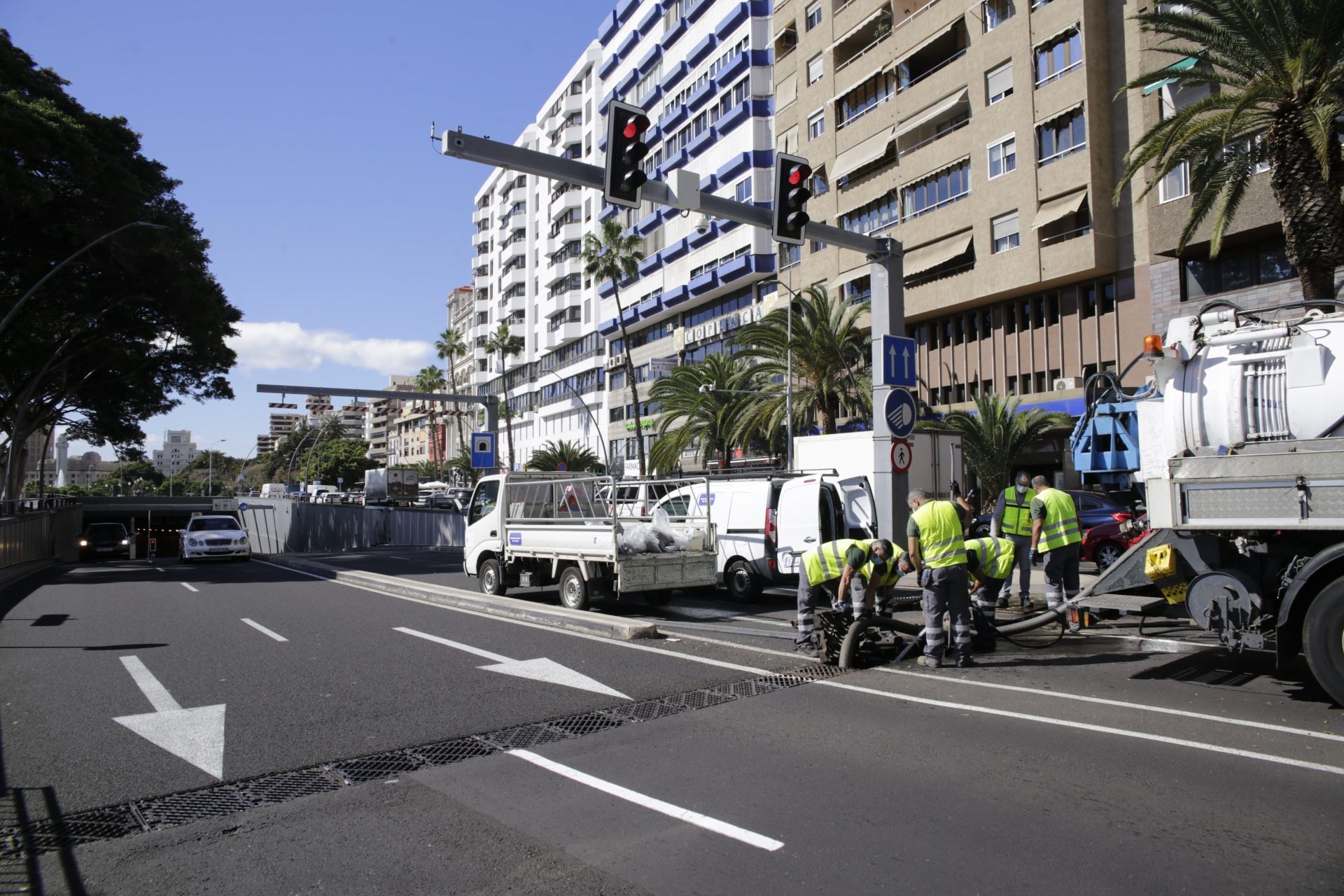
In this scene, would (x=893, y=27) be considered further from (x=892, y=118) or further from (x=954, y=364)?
(x=954, y=364)

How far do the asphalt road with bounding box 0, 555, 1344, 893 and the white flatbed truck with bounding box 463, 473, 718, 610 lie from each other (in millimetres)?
3019

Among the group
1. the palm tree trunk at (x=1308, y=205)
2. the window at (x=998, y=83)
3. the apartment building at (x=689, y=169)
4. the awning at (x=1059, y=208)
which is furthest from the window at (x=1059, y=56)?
the palm tree trunk at (x=1308, y=205)

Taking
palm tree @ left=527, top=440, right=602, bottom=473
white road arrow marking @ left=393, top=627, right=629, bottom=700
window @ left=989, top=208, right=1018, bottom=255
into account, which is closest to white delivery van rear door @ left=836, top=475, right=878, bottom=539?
white road arrow marking @ left=393, top=627, right=629, bottom=700

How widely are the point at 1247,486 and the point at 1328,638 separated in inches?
47.0

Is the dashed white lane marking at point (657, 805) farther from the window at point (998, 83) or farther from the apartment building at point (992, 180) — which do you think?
the window at point (998, 83)

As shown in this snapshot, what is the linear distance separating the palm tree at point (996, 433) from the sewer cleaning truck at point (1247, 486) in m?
20.6

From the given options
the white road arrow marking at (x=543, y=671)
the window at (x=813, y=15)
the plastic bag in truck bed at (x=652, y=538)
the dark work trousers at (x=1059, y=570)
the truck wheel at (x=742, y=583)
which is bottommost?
the white road arrow marking at (x=543, y=671)

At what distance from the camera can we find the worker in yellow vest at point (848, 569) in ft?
28.2

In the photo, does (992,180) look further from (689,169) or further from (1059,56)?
(689,169)

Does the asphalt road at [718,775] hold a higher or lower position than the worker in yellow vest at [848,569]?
lower

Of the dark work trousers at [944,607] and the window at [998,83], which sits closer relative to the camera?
the dark work trousers at [944,607]

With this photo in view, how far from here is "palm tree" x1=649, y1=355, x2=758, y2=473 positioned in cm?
3712

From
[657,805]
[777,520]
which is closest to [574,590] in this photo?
[777,520]

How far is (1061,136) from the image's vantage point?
29219 mm
